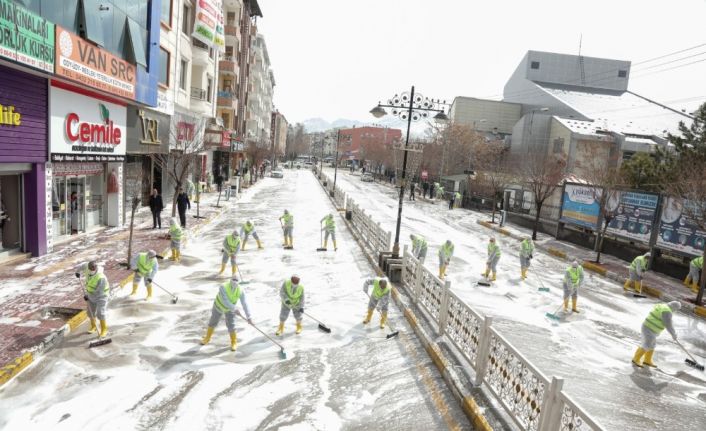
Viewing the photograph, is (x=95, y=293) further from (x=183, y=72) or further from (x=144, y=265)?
(x=183, y=72)

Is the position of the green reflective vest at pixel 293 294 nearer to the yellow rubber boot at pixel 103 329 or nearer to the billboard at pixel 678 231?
the yellow rubber boot at pixel 103 329

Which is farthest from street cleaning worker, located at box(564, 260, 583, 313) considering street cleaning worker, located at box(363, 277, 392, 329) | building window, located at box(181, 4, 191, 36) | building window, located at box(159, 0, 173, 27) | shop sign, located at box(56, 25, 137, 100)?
building window, located at box(181, 4, 191, 36)

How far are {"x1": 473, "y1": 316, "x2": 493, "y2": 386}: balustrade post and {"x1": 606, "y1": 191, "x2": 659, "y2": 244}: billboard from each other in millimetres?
14370

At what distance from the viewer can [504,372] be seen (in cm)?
581

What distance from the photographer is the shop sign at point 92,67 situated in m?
11.6

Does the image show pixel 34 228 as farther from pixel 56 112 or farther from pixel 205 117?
pixel 205 117

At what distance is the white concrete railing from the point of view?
464 centimetres

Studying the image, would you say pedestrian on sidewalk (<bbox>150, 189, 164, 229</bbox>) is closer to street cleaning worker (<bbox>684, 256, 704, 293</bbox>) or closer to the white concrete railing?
the white concrete railing

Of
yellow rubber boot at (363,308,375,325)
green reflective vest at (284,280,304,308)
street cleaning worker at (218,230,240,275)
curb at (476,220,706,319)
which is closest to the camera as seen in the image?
green reflective vest at (284,280,304,308)

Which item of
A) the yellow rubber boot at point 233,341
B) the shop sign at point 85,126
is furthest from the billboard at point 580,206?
the shop sign at point 85,126

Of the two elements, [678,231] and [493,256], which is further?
[678,231]

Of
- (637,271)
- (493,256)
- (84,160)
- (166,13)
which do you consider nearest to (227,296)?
(493,256)

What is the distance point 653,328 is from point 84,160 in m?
15.8

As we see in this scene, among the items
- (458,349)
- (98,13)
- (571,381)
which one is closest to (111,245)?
(98,13)
